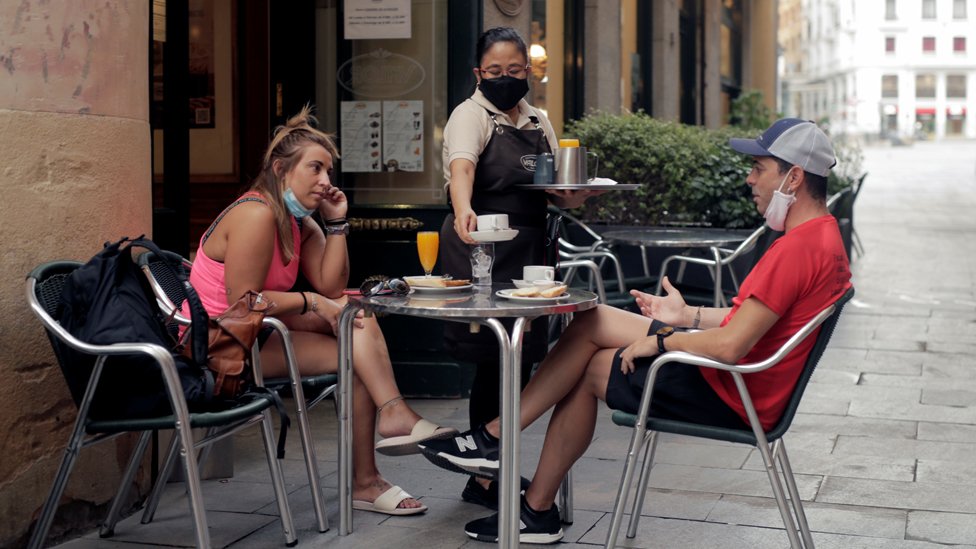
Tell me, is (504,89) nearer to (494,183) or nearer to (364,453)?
(494,183)

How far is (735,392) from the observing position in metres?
3.68

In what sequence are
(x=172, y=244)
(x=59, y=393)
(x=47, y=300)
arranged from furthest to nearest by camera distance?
1. (x=172, y=244)
2. (x=59, y=393)
3. (x=47, y=300)

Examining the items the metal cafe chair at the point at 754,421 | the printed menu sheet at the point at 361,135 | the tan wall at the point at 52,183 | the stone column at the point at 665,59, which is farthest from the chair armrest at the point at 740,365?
the stone column at the point at 665,59

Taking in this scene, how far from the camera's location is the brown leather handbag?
3812 mm

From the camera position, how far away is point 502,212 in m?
4.52

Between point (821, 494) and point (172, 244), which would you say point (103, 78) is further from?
point (821, 494)

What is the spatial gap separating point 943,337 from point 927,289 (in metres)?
3.04

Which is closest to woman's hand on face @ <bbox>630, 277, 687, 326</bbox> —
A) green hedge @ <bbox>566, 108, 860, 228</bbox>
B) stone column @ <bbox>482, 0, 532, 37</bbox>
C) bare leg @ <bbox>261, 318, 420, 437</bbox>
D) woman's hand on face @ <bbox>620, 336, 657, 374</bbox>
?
woman's hand on face @ <bbox>620, 336, 657, 374</bbox>

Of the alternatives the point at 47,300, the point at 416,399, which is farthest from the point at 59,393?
the point at 416,399

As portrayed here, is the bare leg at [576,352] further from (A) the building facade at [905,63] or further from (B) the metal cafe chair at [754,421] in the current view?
(A) the building facade at [905,63]

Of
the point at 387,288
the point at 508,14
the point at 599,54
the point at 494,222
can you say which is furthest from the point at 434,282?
the point at 599,54

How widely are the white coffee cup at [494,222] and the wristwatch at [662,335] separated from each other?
666 millimetres

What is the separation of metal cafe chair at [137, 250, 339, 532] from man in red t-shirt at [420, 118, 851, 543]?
51 centimetres

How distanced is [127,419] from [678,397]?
170 centimetres
